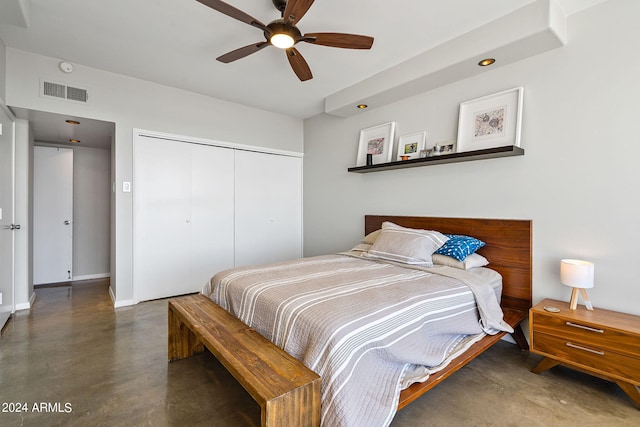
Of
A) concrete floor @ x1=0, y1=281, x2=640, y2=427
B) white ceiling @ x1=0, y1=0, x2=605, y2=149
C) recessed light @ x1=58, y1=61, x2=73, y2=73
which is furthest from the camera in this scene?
recessed light @ x1=58, y1=61, x2=73, y2=73

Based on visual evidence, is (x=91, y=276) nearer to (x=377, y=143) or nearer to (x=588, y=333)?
(x=377, y=143)

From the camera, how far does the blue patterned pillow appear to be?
8.60 ft

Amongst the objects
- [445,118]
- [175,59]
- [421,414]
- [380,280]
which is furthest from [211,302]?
[445,118]

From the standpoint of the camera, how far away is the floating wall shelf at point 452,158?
99.0 inches

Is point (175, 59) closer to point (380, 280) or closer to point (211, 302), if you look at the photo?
point (211, 302)

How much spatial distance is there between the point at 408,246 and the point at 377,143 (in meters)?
1.53

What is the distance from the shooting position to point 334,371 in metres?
1.28

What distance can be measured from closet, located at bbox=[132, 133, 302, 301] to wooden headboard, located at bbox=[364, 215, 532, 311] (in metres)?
2.76

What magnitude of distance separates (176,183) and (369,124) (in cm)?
256

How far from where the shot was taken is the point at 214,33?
260 cm

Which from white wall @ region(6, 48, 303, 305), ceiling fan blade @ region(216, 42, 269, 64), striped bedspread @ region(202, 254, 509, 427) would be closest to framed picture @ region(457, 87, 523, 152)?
striped bedspread @ region(202, 254, 509, 427)

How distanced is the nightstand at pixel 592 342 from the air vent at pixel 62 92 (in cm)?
458

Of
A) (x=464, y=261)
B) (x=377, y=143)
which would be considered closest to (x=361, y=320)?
(x=464, y=261)

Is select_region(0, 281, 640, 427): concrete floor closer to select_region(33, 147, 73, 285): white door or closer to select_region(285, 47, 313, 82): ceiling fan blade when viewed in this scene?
select_region(33, 147, 73, 285): white door
